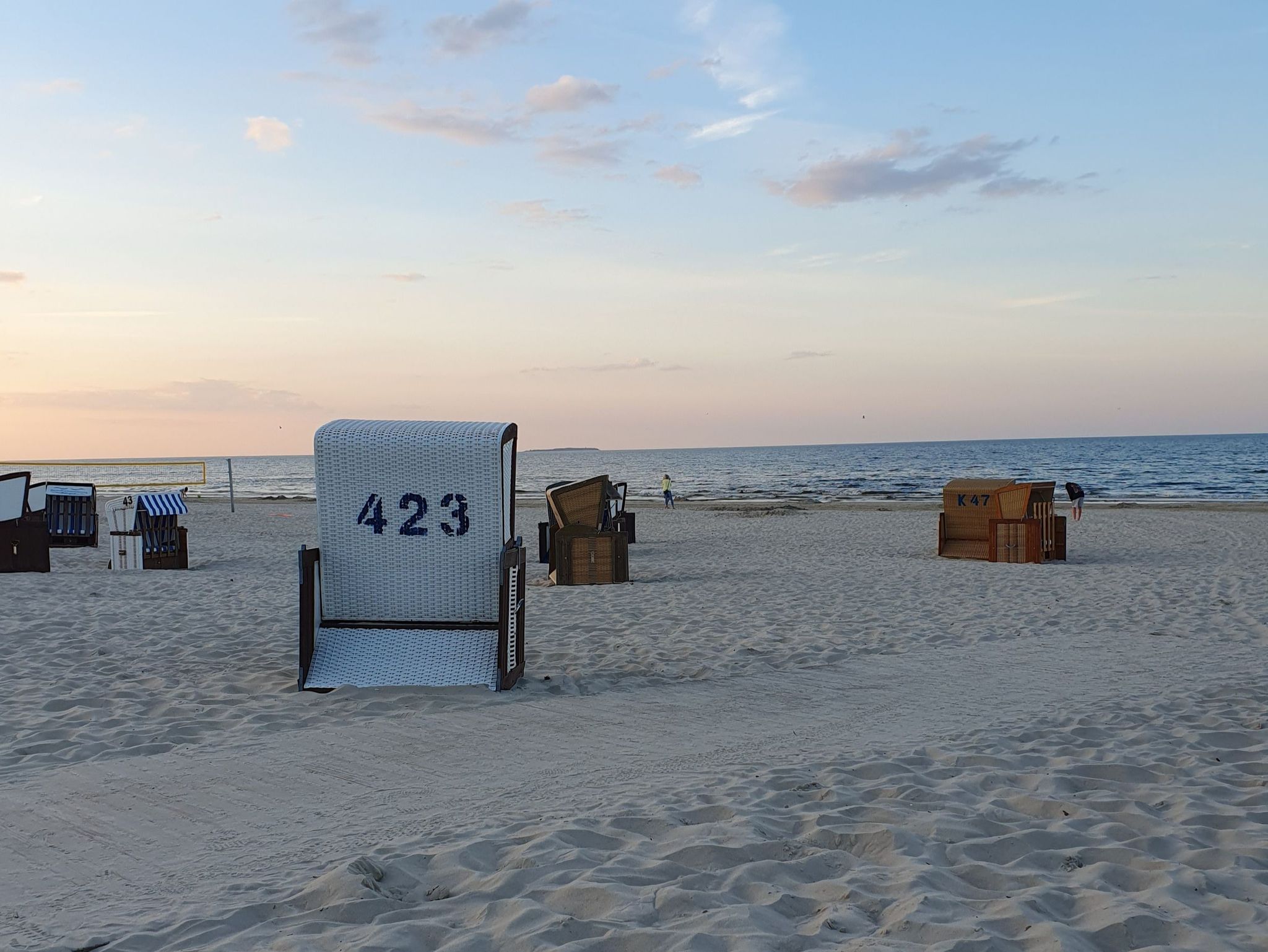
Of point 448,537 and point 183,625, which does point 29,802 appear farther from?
point 183,625

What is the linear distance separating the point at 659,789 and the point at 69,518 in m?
16.1

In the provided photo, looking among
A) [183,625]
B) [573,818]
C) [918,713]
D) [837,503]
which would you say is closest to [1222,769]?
[918,713]

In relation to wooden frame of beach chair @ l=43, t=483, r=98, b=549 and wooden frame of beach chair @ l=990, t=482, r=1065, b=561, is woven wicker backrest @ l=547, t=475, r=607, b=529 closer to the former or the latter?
wooden frame of beach chair @ l=990, t=482, r=1065, b=561

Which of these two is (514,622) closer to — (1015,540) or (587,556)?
(587,556)

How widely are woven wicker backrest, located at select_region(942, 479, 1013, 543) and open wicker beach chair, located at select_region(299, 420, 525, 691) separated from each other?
386 inches

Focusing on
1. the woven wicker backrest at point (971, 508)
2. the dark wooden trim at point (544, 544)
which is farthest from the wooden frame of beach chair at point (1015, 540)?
the dark wooden trim at point (544, 544)

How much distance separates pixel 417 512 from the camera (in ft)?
21.2

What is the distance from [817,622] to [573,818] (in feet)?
17.7

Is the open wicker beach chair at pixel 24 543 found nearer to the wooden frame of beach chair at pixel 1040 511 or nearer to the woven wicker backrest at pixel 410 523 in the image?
the woven wicker backrest at pixel 410 523

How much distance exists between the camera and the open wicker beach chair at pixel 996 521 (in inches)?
551

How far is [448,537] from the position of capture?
254 inches

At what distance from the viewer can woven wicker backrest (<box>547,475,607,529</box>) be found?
12.7m

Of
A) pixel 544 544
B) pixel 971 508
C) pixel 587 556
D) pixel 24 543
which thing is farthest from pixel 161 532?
pixel 971 508

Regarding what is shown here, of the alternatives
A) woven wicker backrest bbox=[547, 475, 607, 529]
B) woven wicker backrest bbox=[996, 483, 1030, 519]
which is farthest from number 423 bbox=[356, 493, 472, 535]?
woven wicker backrest bbox=[996, 483, 1030, 519]
